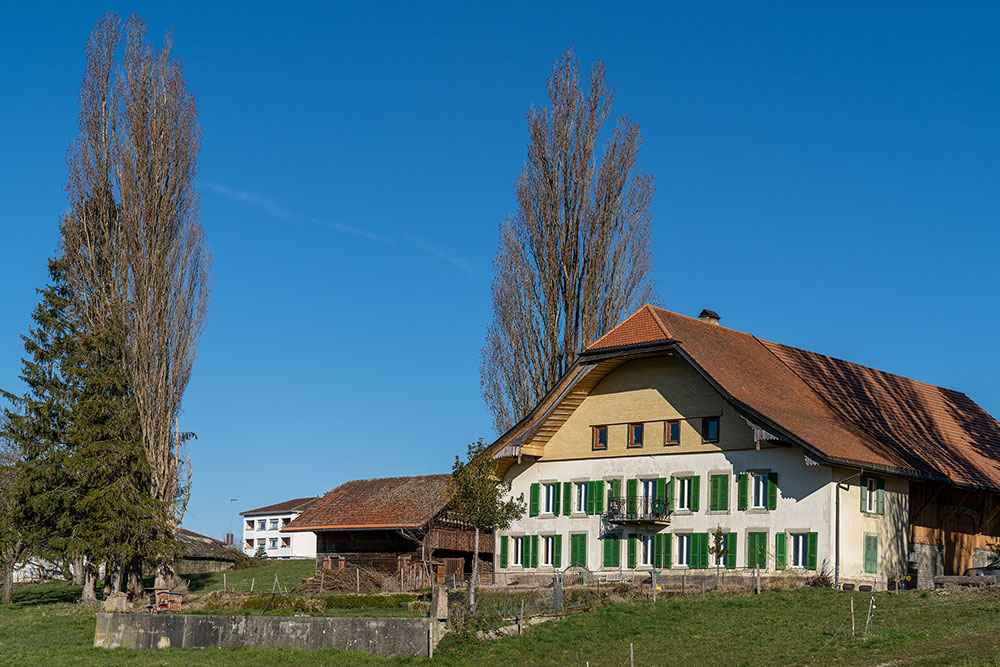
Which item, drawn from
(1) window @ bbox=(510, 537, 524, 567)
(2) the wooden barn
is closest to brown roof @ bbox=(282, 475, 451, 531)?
(2) the wooden barn

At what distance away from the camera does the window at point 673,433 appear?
4044 cm

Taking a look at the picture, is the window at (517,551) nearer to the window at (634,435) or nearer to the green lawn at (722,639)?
the window at (634,435)

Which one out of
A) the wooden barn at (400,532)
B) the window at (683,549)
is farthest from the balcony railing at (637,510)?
the wooden barn at (400,532)

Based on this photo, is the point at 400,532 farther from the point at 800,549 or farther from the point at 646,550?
the point at 800,549

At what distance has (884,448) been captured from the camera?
38750 millimetres

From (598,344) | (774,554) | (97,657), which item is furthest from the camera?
(598,344)

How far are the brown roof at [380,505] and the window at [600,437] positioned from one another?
371 inches

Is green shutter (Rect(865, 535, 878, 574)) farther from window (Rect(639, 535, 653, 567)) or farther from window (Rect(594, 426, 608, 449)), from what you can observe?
window (Rect(594, 426, 608, 449))

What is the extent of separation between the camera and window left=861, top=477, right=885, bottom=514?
123 feet

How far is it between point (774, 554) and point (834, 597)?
15.5ft

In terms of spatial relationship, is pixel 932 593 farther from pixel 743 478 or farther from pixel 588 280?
pixel 588 280

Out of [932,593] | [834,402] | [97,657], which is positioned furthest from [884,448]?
[97,657]

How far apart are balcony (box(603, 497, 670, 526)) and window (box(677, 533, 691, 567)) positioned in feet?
2.22

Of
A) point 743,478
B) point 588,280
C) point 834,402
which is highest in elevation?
point 588,280
